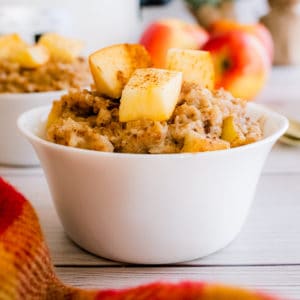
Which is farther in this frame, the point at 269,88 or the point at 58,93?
the point at 269,88

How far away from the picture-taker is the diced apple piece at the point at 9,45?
0.96 m

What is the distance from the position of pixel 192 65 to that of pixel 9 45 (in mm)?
381

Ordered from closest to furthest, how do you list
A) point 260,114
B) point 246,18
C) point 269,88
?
point 260,114 < point 269,88 < point 246,18

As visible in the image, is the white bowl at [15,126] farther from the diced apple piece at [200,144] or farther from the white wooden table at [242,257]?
the diced apple piece at [200,144]

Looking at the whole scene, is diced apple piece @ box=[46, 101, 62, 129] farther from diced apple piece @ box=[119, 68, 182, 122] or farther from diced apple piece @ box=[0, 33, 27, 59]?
diced apple piece @ box=[0, 33, 27, 59]

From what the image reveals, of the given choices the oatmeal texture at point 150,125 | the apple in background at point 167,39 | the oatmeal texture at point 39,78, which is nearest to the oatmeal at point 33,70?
the oatmeal texture at point 39,78

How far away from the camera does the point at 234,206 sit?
64 cm

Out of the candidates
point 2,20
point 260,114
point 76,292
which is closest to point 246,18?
point 2,20

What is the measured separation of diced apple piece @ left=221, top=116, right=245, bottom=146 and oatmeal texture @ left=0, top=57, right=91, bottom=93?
1.25 feet

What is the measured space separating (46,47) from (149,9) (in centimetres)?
152

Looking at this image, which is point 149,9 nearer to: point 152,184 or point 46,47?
point 46,47

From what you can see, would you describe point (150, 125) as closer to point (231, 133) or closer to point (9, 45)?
point (231, 133)

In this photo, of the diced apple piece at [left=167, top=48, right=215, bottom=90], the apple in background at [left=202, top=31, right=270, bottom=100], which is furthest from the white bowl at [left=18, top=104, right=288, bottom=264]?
the apple in background at [left=202, top=31, right=270, bottom=100]

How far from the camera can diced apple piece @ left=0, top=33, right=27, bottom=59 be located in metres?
0.96
